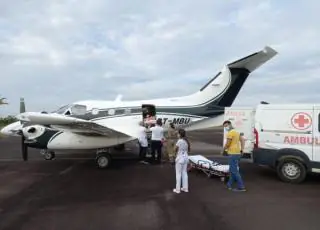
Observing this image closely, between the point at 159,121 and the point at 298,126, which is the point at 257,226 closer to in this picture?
the point at 298,126

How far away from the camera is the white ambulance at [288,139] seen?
10727 millimetres

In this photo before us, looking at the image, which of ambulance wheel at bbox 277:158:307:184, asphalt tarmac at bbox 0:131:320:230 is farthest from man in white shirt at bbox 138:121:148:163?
ambulance wheel at bbox 277:158:307:184

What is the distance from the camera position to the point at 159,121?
52.7 feet

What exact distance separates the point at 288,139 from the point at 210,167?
243 centimetres

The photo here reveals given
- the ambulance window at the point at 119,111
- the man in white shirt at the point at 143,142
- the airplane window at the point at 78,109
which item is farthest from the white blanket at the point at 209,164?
the airplane window at the point at 78,109

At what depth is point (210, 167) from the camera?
11922mm

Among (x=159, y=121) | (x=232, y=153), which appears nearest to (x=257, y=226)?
(x=232, y=153)

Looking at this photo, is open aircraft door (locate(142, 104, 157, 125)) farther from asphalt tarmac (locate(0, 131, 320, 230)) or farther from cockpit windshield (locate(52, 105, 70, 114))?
asphalt tarmac (locate(0, 131, 320, 230))

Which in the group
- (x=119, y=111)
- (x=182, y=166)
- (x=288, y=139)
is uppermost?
(x=119, y=111)

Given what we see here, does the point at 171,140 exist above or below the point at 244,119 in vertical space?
below

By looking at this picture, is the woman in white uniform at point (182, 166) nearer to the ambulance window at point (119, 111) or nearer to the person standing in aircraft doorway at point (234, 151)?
the person standing in aircraft doorway at point (234, 151)

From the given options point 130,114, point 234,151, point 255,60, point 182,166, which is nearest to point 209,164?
point 234,151

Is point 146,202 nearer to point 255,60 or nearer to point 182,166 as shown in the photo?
point 182,166

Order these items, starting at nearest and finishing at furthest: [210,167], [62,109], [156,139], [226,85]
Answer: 1. [210,167]
2. [156,139]
3. [62,109]
4. [226,85]
